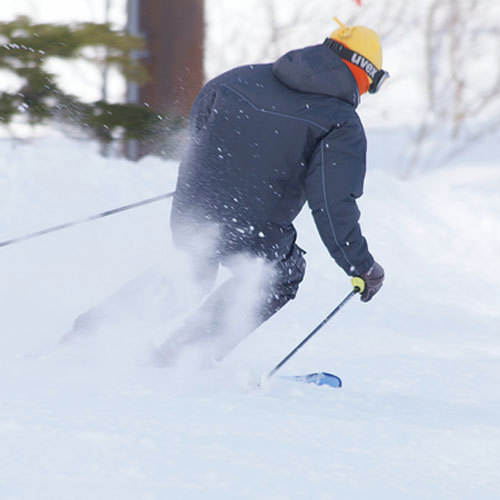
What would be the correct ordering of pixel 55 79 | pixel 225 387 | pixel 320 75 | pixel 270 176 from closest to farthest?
pixel 320 75 < pixel 270 176 < pixel 225 387 < pixel 55 79

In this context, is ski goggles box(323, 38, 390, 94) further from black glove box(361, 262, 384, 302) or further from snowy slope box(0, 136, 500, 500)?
snowy slope box(0, 136, 500, 500)

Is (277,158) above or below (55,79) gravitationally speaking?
above

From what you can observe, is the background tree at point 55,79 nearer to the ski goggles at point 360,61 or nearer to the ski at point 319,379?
the ski goggles at point 360,61

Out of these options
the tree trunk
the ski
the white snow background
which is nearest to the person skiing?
the white snow background

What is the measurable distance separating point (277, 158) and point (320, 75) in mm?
371

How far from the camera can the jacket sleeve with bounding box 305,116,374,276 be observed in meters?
3.11

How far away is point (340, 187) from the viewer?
3.16 m

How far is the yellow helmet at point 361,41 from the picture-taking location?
319 centimetres

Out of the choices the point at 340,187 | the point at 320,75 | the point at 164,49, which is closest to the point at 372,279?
the point at 340,187

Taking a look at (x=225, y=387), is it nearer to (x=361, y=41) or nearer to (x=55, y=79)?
(x=361, y=41)

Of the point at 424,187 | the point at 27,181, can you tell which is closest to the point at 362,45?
the point at 27,181

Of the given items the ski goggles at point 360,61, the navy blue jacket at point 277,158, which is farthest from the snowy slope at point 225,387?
the ski goggles at point 360,61

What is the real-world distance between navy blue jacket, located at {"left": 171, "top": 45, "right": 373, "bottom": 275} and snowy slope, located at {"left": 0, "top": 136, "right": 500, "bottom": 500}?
46 centimetres

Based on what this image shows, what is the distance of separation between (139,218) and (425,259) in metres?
2.72
